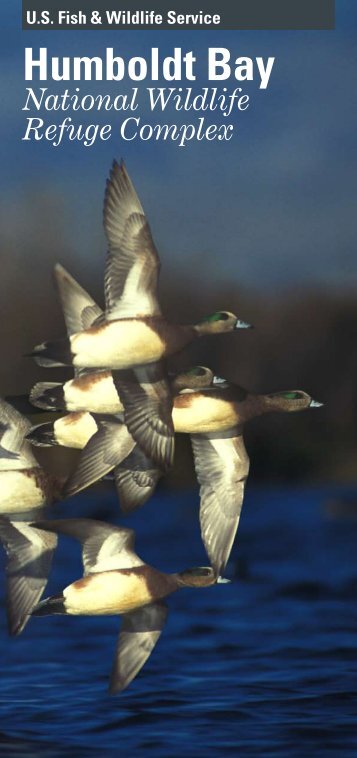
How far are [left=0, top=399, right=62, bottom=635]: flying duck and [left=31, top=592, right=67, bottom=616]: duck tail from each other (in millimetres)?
895

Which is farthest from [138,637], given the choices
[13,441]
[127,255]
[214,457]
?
[127,255]

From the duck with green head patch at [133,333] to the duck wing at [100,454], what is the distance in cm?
Result: 73

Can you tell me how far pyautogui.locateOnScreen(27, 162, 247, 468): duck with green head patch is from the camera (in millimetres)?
12477

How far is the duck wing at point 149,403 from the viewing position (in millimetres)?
12523

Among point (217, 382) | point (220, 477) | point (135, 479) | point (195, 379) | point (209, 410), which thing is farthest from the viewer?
point (220, 477)

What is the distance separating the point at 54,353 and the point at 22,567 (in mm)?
2828

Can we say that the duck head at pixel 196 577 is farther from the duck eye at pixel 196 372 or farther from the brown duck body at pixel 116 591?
the duck eye at pixel 196 372

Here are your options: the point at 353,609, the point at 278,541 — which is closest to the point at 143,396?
the point at 353,609

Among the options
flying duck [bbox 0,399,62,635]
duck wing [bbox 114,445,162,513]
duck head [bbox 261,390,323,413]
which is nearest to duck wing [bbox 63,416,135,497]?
duck wing [bbox 114,445,162,513]

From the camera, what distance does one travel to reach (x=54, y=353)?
1268 centimetres

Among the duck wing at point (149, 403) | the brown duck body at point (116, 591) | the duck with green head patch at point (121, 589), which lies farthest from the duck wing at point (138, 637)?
the duck wing at point (149, 403)

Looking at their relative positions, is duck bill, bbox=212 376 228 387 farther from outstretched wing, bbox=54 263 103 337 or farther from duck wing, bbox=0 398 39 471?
duck wing, bbox=0 398 39 471

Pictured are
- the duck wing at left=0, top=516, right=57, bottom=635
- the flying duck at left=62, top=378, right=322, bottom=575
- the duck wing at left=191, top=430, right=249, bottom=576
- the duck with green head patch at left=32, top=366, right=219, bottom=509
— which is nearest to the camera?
the duck with green head patch at left=32, top=366, right=219, bottom=509

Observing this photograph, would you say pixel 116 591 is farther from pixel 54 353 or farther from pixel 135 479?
pixel 54 353
